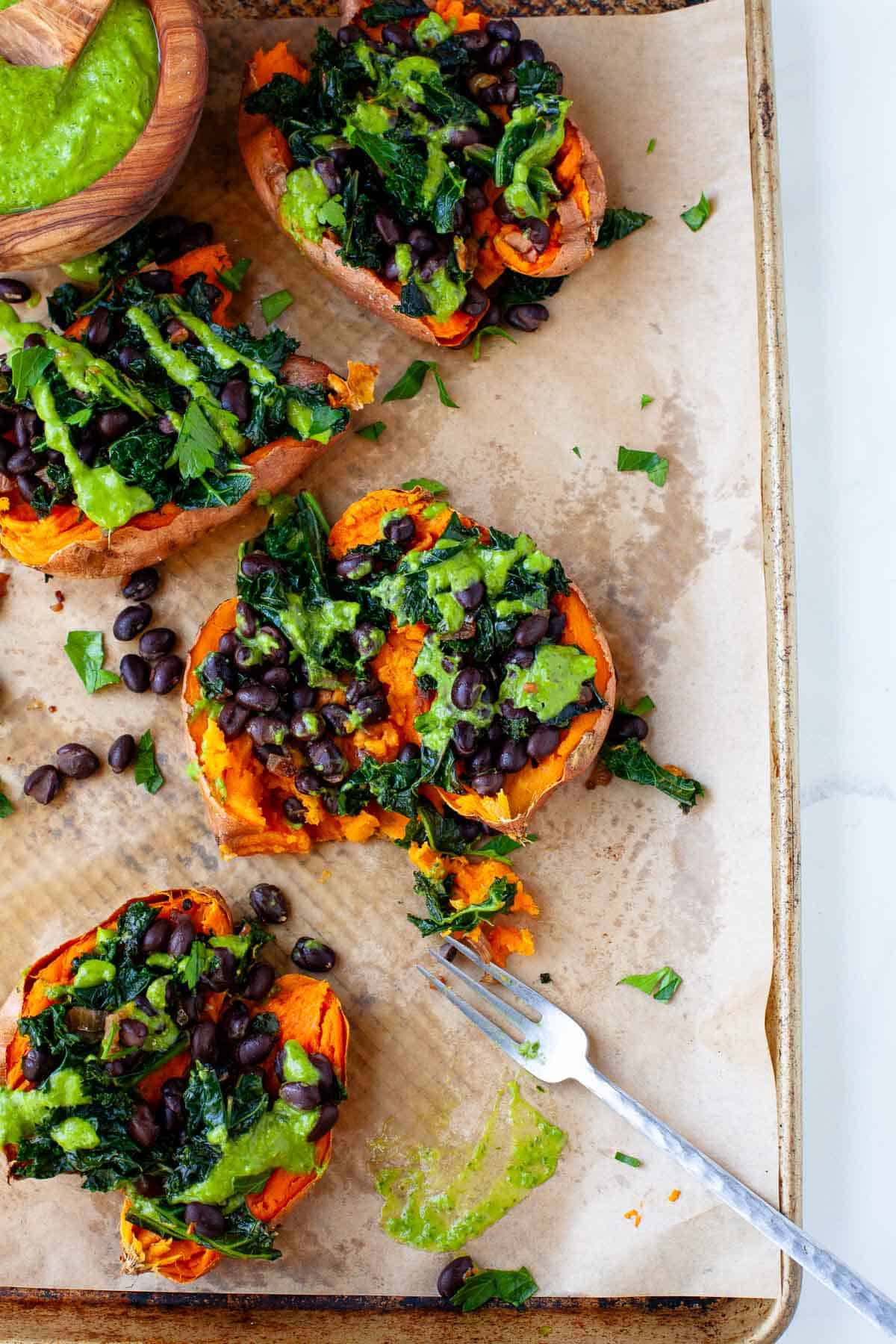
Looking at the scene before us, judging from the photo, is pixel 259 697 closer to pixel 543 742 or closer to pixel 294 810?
pixel 294 810

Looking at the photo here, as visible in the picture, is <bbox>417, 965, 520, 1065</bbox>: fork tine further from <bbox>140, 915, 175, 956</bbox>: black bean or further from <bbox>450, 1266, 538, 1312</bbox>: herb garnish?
<bbox>140, 915, 175, 956</bbox>: black bean

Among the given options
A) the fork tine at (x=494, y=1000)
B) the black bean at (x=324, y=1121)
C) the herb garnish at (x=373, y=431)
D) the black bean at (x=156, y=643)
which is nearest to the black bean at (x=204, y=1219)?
the black bean at (x=324, y=1121)

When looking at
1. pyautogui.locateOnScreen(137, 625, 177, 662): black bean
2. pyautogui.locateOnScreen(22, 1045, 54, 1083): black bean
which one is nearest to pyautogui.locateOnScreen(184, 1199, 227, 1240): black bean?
pyautogui.locateOnScreen(22, 1045, 54, 1083): black bean

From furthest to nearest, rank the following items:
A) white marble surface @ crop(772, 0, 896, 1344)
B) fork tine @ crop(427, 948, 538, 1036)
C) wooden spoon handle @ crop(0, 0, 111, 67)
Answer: white marble surface @ crop(772, 0, 896, 1344), fork tine @ crop(427, 948, 538, 1036), wooden spoon handle @ crop(0, 0, 111, 67)

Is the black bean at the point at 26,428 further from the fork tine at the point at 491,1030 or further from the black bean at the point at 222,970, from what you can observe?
the fork tine at the point at 491,1030

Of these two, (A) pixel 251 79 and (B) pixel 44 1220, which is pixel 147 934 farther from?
(A) pixel 251 79
